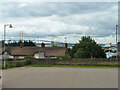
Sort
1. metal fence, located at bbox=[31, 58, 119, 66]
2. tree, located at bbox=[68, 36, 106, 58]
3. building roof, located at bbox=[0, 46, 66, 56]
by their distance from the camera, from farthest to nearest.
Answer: building roof, located at bbox=[0, 46, 66, 56], tree, located at bbox=[68, 36, 106, 58], metal fence, located at bbox=[31, 58, 119, 66]

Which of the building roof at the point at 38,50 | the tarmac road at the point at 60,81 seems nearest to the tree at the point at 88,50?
the building roof at the point at 38,50

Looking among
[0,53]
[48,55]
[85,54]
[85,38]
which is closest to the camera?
[85,54]

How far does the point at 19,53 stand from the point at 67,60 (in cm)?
2528

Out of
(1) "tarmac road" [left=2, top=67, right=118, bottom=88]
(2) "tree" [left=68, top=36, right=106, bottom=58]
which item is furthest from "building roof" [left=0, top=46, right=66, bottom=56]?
(1) "tarmac road" [left=2, top=67, right=118, bottom=88]

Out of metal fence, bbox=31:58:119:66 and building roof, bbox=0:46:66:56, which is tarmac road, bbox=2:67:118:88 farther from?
building roof, bbox=0:46:66:56

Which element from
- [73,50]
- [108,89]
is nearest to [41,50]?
[73,50]

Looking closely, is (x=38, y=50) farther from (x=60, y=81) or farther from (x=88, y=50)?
(x=60, y=81)

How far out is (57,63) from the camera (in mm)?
43094

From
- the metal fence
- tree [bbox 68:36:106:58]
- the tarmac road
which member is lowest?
the metal fence

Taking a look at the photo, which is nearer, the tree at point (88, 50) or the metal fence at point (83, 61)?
the metal fence at point (83, 61)

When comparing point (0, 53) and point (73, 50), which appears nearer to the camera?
point (73, 50)

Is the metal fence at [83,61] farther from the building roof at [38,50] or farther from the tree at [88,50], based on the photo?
the building roof at [38,50]

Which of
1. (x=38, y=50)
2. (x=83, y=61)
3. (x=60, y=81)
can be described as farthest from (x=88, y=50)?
(x=60, y=81)

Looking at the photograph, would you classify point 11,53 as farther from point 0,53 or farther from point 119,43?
point 119,43
